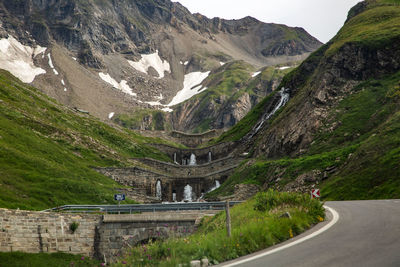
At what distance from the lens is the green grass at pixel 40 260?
27906mm

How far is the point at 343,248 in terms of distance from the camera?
11703 millimetres

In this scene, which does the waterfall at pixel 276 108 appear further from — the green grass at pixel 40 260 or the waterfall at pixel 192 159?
the green grass at pixel 40 260

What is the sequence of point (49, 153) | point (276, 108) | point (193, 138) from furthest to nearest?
point (193, 138), point (276, 108), point (49, 153)

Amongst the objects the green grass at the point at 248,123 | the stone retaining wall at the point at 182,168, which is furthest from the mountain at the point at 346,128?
the green grass at the point at 248,123

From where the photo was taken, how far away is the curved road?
1041cm

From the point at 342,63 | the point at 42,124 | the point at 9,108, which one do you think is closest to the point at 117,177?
the point at 42,124

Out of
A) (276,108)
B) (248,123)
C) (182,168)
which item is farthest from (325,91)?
(248,123)

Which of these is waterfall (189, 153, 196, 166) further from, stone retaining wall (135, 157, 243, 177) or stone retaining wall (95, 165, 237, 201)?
stone retaining wall (95, 165, 237, 201)

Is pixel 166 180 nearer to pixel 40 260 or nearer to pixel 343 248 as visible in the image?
pixel 40 260

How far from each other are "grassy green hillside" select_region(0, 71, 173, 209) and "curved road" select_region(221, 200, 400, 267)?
32461mm

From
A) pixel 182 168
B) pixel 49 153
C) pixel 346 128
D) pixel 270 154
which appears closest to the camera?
pixel 346 128

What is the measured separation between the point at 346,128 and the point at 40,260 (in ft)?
146

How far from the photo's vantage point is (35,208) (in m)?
38.8

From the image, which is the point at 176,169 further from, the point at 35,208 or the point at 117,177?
the point at 35,208
